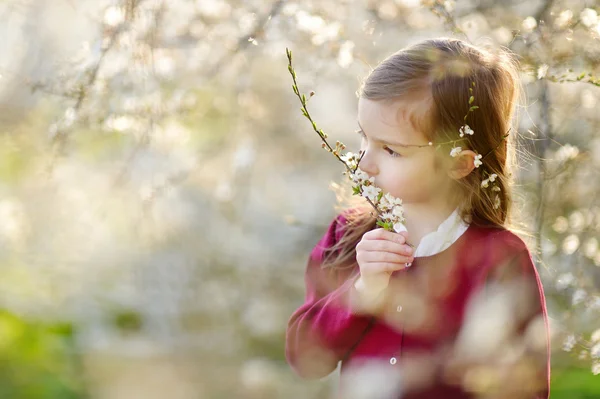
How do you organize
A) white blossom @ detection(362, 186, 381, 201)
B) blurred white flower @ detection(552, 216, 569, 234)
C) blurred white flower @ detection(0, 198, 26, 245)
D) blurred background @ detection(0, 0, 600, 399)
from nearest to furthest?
white blossom @ detection(362, 186, 381, 201) < blurred background @ detection(0, 0, 600, 399) < blurred white flower @ detection(552, 216, 569, 234) < blurred white flower @ detection(0, 198, 26, 245)

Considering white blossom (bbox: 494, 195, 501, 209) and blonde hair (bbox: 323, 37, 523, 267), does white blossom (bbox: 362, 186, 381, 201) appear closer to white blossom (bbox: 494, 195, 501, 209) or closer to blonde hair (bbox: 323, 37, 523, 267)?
blonde hair (bbox: 323, 37, 523, 267)

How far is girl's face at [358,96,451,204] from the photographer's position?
120 centimetres

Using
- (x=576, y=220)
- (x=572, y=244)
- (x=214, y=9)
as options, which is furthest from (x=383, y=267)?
(x=214, y=9)

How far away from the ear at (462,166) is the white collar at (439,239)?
10cm

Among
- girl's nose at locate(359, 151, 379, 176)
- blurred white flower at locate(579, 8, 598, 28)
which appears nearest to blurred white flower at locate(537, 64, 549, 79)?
blurred white flower at locate(579, 8, 598, 28)

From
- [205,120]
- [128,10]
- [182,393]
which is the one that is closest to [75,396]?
[182,393]

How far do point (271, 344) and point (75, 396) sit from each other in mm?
1208

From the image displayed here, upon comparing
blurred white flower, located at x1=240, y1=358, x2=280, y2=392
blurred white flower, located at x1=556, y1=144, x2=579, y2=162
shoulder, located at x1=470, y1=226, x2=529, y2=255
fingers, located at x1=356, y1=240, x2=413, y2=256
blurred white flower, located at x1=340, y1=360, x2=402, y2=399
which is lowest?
blurred white flower, located at x1=240, y1=358, x2=280, y2=392

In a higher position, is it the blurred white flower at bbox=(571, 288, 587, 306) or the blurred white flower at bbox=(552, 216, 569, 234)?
the blurred white flower at bbox=(571, 288, 587, 306)

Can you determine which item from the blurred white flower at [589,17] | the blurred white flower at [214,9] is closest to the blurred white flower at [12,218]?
the blurred white flower at [214,9]

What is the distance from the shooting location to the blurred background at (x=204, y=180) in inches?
75.7

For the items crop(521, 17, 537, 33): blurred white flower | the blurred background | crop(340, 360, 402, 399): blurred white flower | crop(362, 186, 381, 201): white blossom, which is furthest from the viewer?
the blurred background

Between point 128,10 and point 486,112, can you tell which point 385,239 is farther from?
point 128,10

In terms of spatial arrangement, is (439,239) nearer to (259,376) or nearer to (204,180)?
(204,180)
